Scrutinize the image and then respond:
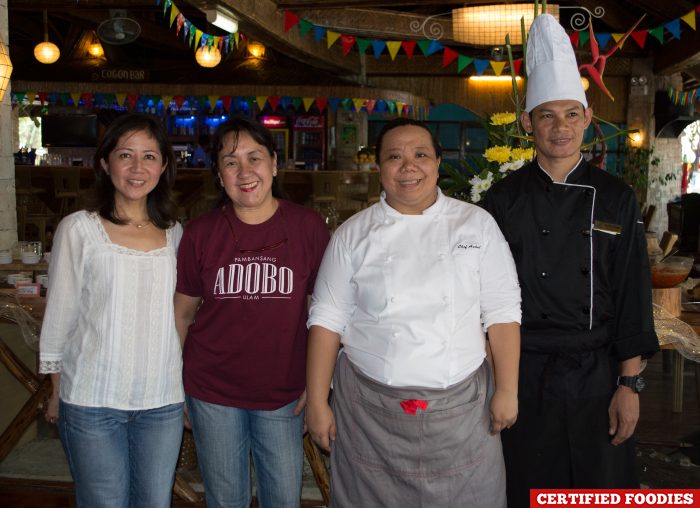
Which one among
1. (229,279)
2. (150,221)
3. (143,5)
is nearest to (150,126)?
(150,221)

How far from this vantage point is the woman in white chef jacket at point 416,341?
4.65 ft

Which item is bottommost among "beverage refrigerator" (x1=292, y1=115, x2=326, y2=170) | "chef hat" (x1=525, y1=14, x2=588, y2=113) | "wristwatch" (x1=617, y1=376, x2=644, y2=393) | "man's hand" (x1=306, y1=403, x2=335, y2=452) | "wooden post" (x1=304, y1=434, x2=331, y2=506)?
"wooden post" (x1=304, y1=434, x2=331, y2=506)

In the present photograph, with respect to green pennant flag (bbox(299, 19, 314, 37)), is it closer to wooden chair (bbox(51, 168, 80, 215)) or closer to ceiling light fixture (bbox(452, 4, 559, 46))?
ceiling light fixture (bbox(452, 4, 559, 46))

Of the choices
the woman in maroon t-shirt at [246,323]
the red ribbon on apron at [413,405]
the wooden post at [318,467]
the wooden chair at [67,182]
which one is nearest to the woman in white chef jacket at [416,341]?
the red ribbon on apron at [413,405]

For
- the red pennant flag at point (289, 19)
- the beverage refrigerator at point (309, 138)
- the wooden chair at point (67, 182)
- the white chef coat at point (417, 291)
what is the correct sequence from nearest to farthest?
the white chef coat at point (417, 291), the red pennant flag at point (289, 19), the wooden chair at point (67, 182), the beverage refrigerator at point (309, 138)

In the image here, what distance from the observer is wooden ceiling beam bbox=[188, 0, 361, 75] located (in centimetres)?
512

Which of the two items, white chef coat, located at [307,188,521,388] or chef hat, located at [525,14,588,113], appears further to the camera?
chef hat, located at [525,14,588,113]

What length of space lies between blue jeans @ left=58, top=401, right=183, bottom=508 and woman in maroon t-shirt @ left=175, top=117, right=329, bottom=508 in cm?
10

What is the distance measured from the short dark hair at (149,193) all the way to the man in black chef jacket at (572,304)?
3.31 ft

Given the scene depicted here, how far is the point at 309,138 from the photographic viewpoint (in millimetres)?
10945

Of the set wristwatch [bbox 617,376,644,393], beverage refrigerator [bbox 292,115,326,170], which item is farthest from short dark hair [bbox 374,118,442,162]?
beverage refrigerator [bbox 292,115,326,170]

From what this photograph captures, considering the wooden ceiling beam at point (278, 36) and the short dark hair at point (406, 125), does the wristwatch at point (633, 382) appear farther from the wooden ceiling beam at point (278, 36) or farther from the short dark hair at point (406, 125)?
the wooden ceiling beam at point (278, 36)

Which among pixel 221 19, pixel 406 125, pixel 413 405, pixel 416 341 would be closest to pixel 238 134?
pixel 406 125

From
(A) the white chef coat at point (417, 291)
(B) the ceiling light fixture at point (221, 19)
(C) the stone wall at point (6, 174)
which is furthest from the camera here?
(B) the ceiling light fixture at point (221, 19)
